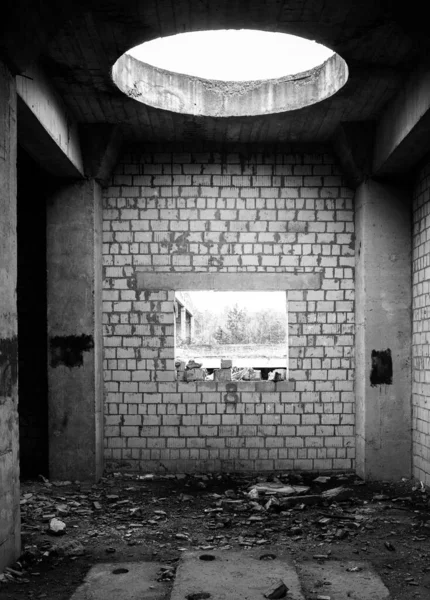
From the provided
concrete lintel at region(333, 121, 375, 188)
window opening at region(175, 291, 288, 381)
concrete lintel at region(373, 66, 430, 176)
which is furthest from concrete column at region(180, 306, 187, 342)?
concrete lintel at region(373, 66, 430, 176)

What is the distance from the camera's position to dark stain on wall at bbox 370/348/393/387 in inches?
311

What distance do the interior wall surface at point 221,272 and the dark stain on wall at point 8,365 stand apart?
133 inches

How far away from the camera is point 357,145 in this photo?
25.3ft

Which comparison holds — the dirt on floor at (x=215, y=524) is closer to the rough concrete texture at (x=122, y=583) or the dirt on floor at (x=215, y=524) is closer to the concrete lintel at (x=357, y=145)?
the rough concrete texture at (x=122, y=583)

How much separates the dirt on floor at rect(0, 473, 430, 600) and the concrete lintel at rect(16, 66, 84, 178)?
3931 millimetres

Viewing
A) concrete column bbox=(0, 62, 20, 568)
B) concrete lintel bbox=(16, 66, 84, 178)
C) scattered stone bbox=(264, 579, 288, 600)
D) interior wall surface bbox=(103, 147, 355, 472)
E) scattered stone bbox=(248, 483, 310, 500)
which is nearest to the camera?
scattered stone bbox=(264, 579, 288, 600)

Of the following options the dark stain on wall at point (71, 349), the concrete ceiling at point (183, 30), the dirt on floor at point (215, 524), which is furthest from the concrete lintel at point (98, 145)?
the dirt on floor at point (215, 524)

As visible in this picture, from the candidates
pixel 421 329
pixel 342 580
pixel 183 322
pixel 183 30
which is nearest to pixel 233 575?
pixel 342 580

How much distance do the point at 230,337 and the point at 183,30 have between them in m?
10.9

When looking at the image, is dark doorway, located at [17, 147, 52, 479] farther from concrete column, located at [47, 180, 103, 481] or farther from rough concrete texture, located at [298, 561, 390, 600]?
rough concrete texture, located at [298, 561, 390, 600]

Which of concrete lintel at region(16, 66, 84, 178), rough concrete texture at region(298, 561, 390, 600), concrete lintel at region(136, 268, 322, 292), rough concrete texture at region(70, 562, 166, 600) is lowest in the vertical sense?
rough concrete texture at region(70, 562, 166, 600)

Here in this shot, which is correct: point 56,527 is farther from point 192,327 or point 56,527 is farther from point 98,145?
point 192,327

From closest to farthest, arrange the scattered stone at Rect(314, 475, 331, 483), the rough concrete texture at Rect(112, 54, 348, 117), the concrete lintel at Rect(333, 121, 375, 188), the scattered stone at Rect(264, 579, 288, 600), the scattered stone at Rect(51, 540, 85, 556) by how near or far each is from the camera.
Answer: the scattered stone at Rect(264, 579, 288, 600), the scattered stone at Rect(51, 540, 85, 556), the rough concrete texture at Rect(112, 54, 348, 117), the concrete lintel at Rect(333, 121, 375, 188), the scattered stone at Rect(314, 475, 331, 483)

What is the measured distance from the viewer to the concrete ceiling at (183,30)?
16.2ft
